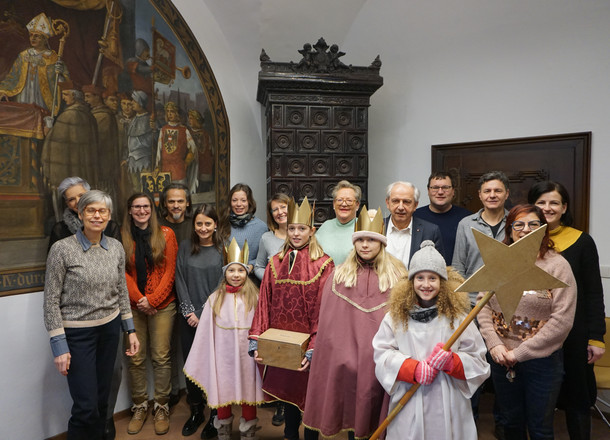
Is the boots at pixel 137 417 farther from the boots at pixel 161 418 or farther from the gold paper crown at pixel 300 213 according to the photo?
the gold paper crown at pixel 300 213

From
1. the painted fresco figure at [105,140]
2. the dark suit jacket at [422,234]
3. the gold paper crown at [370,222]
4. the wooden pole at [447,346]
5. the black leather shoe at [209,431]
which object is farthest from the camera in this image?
the painted fresco figure at [105,140]

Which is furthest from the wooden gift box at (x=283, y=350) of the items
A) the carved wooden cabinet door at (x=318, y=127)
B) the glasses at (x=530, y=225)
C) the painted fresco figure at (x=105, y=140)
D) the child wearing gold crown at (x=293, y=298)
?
the carved wooden cabinet door at (x=318, y=127)

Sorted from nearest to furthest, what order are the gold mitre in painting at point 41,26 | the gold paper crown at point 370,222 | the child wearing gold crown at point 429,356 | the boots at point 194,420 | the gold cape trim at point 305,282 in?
1. the child wearing gold crown at point 429,356
2. the gold paper crown at point 370,222
3. the gold cape trim at point 305,282
4. the gold mitre in painting at point 41,26
5. the boots at point 194,420

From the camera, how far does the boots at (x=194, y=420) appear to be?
359cm

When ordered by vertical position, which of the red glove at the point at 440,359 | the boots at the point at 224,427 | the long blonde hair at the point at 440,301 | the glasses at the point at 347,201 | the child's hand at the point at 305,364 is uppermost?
the glasses at the point at 347,201

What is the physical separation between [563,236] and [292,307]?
199cm

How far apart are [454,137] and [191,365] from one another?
13.6 feet

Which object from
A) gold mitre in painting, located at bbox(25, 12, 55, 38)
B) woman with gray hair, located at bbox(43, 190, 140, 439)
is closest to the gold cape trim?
woman with gray hair, located at bbox(43, 190, 140, 439)

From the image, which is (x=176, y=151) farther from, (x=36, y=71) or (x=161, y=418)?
(x=161, y=418)

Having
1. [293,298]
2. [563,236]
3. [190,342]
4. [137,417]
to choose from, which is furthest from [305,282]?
[137,417]

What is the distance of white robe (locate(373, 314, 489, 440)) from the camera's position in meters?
2.15

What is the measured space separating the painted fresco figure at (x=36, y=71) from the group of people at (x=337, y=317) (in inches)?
33.3

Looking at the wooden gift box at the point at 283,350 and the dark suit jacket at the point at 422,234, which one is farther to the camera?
the dark suit jacket at the point at 422,234

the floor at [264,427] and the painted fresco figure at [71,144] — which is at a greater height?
the painted fresco figure at [71,144]
